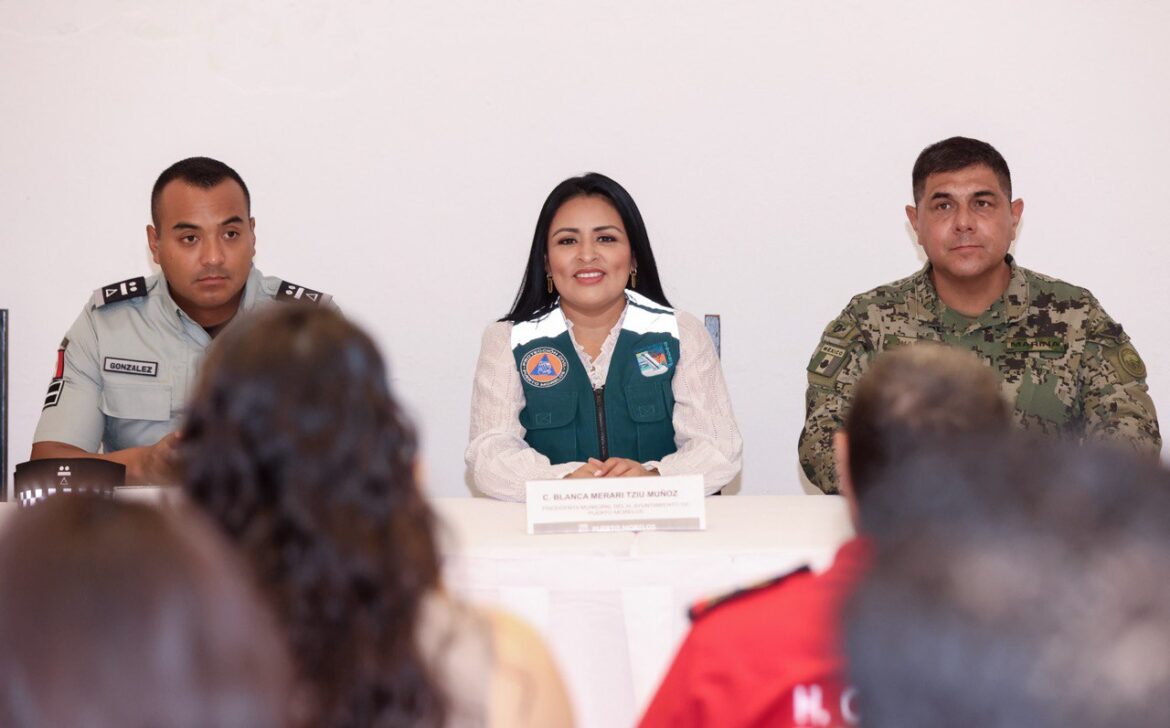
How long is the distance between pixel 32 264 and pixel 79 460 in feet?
5.99

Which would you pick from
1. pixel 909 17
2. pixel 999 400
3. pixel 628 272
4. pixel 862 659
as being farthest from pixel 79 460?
pixel 909 17

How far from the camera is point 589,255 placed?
3.15 m

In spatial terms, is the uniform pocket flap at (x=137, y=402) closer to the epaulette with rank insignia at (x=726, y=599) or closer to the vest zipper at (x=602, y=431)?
the vest zipper at (x=602, y=431)

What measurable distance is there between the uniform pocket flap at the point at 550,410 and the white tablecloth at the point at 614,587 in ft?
3.06

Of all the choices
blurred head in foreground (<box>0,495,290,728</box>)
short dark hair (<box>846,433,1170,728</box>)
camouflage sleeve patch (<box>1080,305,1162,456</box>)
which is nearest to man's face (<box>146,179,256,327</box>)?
camouflage sleeve patch (<box>1080,305,1162,456</box>)

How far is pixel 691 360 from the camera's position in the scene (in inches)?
123

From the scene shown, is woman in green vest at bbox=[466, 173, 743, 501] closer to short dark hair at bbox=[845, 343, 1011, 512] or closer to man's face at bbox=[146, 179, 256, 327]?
man's face at bbox=[146, 179, 256, 327]

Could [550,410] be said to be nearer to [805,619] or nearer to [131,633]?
[805,619]

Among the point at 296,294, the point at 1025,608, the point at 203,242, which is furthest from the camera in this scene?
the point at 296,294

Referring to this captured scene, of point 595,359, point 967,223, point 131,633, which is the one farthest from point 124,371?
point 131,633

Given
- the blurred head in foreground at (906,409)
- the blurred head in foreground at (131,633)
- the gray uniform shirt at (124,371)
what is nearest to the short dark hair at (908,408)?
the blurred head in foreground at (906,409)

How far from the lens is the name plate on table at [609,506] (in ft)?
7.35

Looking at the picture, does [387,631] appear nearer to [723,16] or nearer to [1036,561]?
[1036,561]

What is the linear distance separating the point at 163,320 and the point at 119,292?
0.49 ft
